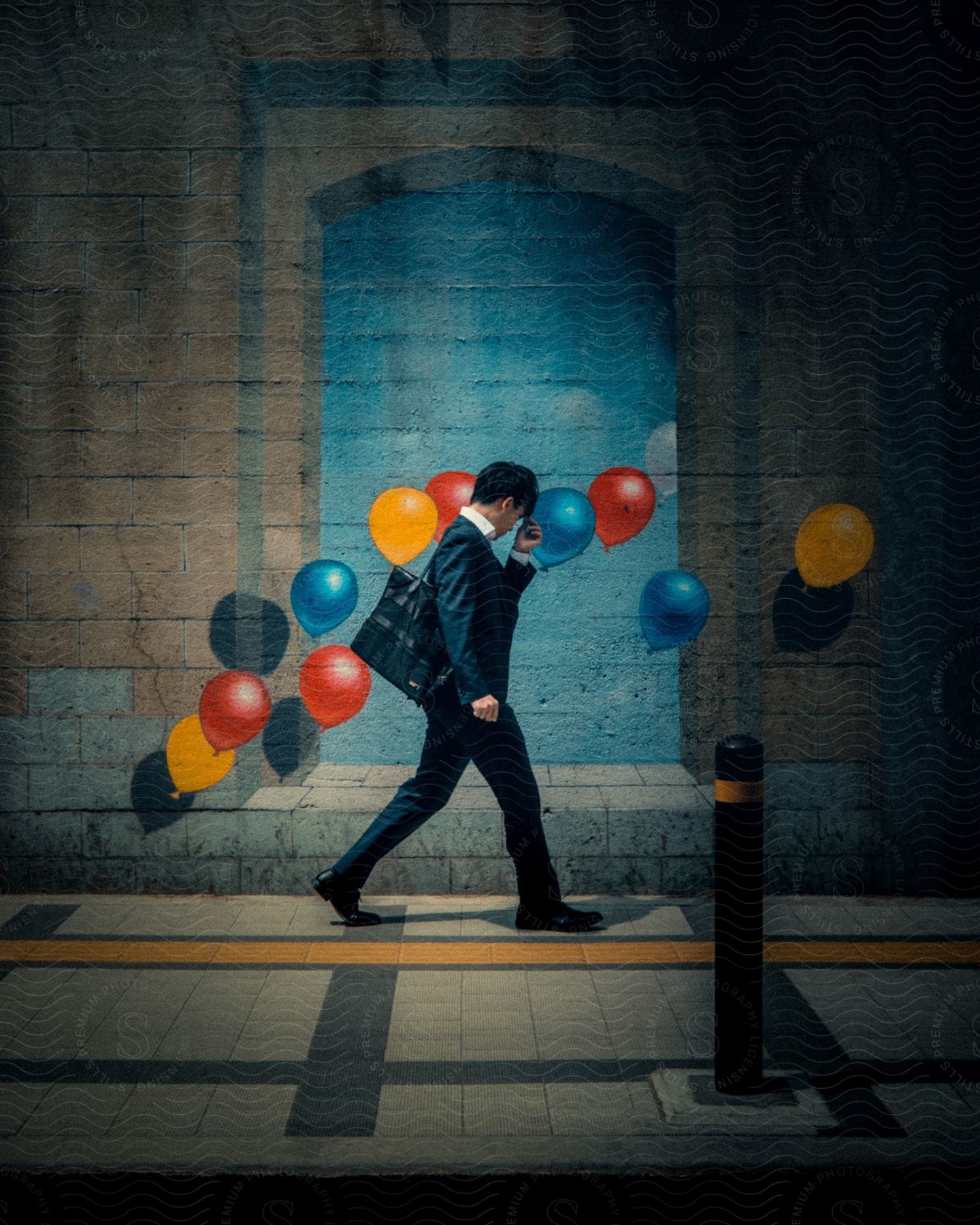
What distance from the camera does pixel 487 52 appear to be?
5133 mm

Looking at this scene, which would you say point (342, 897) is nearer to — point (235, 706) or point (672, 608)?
point (235, 706)

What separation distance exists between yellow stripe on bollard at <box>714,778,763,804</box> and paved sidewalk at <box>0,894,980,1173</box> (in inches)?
32.9

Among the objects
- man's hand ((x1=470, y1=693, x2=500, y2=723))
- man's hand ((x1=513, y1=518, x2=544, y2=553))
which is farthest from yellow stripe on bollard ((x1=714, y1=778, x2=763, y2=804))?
man's hand ((x1=513, y1=518, x2=544, y2=553))

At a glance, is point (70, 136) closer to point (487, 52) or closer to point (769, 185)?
point (487, 52)

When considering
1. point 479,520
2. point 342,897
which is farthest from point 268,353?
point 342,897

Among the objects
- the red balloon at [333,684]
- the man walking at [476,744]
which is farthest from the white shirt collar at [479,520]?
the red balloon at [333,684]

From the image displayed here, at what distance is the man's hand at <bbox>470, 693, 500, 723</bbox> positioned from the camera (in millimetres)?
4410

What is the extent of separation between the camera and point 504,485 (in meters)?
4.77

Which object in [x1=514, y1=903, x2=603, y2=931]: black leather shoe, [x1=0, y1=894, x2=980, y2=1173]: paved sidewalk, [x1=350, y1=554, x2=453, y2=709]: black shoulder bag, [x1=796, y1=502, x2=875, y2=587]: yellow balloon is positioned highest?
[x1=796, y1=502, x2=875, y2=587]: yellow balloon

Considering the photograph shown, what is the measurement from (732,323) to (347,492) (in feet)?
6.66

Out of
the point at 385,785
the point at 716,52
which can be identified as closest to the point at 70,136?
the point at 716,52

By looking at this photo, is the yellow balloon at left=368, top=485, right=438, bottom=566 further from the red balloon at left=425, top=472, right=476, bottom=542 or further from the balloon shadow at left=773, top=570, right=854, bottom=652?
the balloon shadow at left=773, top=570, right=854, bottom=652

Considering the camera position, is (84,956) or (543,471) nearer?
(84,956)

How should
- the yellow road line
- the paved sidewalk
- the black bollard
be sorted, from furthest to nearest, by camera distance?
the yellow road line
the black bollard
the paved sidewalk
